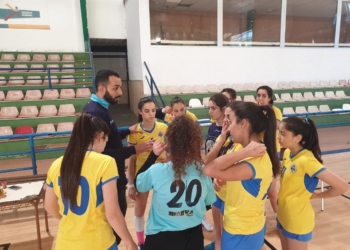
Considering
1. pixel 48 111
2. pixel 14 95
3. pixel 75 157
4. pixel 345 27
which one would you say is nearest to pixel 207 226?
pixel 75 157

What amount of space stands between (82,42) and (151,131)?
24.9 feet

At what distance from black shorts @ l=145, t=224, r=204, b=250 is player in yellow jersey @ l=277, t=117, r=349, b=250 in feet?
2.14

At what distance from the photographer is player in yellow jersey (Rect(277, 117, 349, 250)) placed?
1439 mm

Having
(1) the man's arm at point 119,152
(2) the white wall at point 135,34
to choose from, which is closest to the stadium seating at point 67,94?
(2) the white wall at point 135,34

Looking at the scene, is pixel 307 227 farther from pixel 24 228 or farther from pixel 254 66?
pixel 254 66

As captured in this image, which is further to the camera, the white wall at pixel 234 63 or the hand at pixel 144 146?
the white wall at pixel 234 63

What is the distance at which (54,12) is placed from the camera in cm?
819

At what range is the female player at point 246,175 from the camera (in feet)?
3.92

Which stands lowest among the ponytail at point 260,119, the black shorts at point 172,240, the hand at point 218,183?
the black shorts at point 172,240

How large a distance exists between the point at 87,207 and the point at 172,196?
0.41m

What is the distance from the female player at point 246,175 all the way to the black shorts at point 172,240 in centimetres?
22

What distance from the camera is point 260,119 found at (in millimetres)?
1298

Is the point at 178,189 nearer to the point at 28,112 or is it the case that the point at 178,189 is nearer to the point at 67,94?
the point at 28,112

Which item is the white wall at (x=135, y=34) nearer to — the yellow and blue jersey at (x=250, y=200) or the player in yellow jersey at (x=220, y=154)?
the player in yellow jersey at (x=220, y=154)
